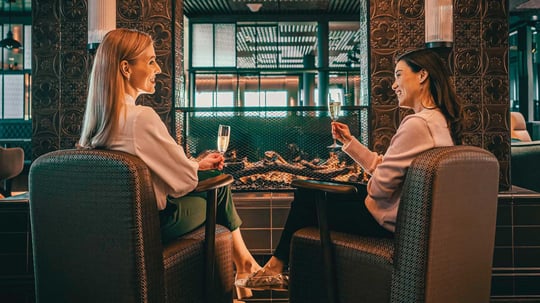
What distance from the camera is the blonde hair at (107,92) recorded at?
149 cm

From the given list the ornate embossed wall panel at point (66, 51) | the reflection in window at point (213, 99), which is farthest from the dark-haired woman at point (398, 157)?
the reflection in window at point (213, 99)

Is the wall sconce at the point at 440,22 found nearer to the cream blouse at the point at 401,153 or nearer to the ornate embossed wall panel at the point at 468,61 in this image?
the ornate embossed wall panel at the point at 468,61

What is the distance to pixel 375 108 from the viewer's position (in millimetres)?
2787

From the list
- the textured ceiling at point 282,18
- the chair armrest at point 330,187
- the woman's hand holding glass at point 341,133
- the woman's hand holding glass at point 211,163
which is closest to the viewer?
the chair armrest at point 330,187

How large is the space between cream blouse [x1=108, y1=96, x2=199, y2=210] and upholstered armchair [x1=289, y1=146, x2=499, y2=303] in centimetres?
42

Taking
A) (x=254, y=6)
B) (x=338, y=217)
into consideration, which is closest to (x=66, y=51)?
(x=338, y=217)

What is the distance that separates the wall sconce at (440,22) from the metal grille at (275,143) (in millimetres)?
581

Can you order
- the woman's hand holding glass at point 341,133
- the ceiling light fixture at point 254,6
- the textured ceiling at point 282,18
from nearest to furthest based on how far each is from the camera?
the woman's hand holding glass at point 341,133 → the ceiling light fixture at point 254,6 → the textured ceiling at point 282,18

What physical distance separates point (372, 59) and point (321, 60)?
492 cm

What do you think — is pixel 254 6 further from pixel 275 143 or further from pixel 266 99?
pixel 275 143

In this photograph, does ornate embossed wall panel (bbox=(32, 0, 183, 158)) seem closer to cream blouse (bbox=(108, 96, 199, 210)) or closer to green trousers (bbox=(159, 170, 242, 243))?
green trousers (bbox=(159, 170, 242, 243))

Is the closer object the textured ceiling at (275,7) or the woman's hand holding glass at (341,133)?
the woman's hand holding glass at (341,133)

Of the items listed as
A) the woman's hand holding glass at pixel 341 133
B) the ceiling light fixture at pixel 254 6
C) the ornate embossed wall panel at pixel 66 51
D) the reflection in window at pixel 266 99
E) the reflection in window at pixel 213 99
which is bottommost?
the woman's hand holding glass at pixel 341 133

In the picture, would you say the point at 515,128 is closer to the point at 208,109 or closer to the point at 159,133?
the point at 208,109
